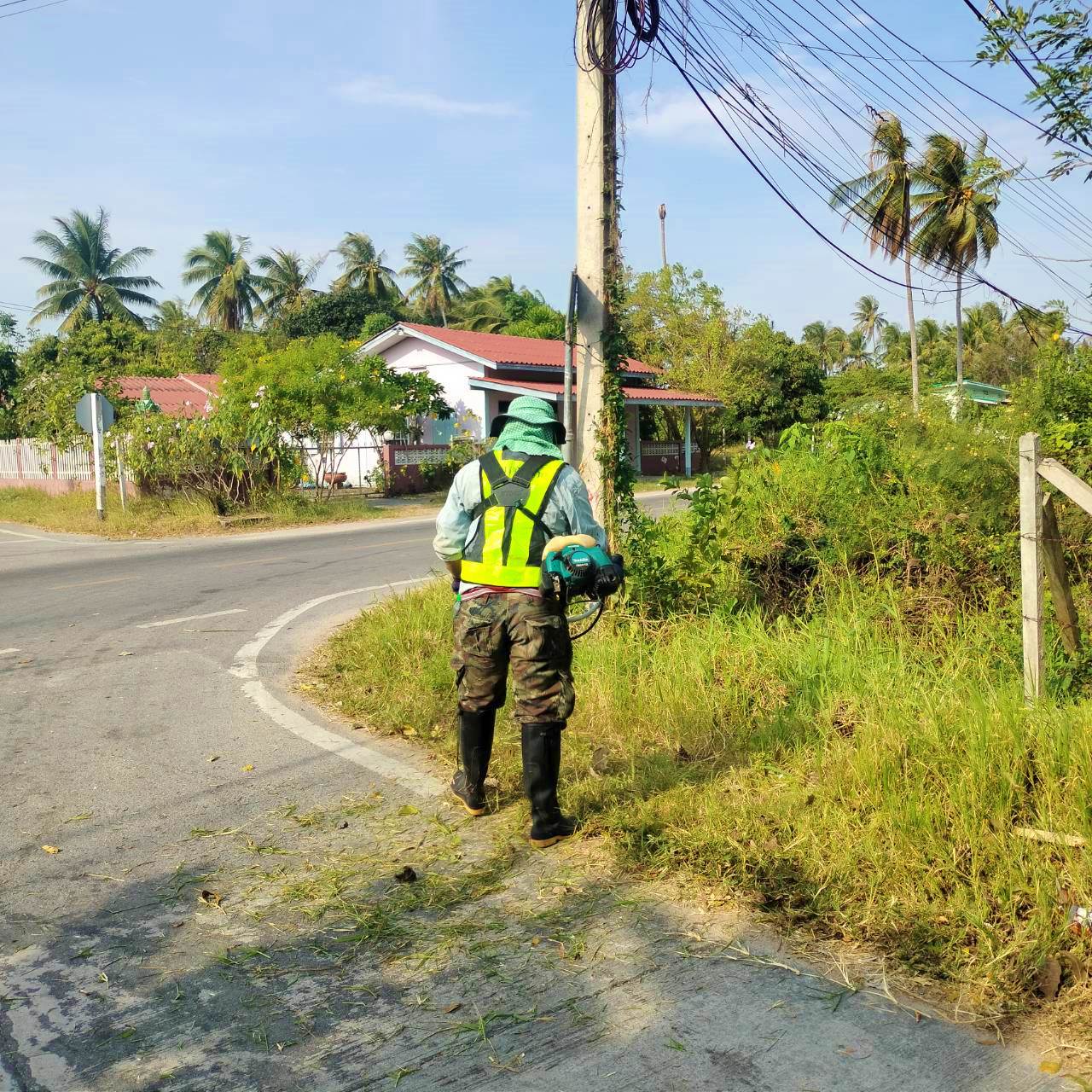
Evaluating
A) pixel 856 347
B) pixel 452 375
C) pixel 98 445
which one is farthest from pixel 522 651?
pixel 856 347

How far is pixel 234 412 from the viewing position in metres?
20.4

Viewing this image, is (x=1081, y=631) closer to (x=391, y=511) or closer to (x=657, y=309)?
(x=391, y=511)

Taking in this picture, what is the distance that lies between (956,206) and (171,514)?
14.9 metres

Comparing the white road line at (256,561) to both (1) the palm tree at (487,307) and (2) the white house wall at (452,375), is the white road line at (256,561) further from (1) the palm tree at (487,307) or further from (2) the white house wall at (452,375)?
(1) the palm tree at (487,307)

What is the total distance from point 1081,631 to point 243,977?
4.49 m

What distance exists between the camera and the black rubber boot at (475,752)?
455cm

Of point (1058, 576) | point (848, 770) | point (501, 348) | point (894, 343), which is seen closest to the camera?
point (848, 770)

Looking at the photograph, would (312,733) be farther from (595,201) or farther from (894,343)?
(894,343)

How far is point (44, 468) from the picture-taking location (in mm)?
26328

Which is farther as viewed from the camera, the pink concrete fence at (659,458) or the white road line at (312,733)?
the pink concrete fence at (659,458)

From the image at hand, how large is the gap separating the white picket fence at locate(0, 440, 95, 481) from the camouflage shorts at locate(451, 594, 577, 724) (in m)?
21.8

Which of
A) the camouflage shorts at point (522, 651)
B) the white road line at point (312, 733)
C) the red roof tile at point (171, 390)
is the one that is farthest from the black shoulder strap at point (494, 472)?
the red roof tile at point (171, 390)

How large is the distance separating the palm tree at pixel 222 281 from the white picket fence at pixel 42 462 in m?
24.1

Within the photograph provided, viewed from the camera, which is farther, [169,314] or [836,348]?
[836,348]
